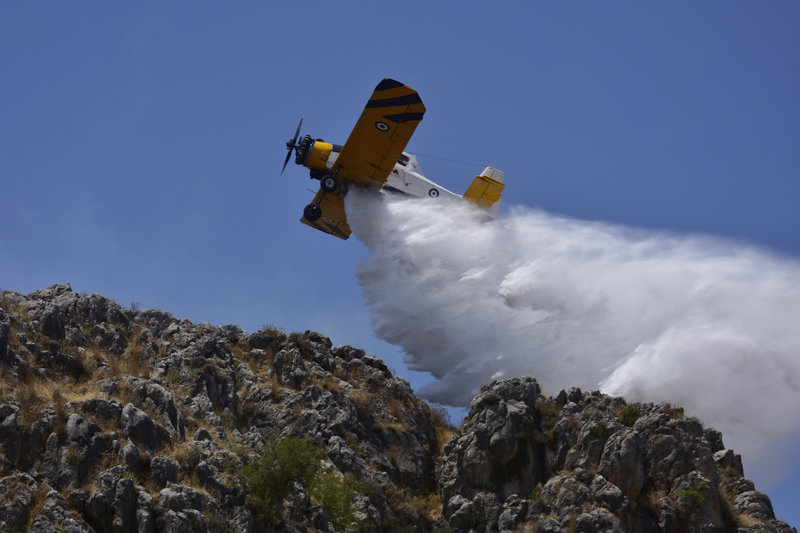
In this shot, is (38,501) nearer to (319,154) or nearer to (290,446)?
(290,446)

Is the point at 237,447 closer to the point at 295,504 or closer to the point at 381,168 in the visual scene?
the point at 295,504

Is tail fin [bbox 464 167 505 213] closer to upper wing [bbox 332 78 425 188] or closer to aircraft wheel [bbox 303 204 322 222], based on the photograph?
upper wing [bbox 332 78 425 188]

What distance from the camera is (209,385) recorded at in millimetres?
23922

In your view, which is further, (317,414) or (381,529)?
(317,414)

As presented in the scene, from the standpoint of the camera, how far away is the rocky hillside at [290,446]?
18766 mm

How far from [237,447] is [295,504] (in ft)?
7.36

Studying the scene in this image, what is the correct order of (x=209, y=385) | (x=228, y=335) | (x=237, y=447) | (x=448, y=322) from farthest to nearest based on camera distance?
(x=448, y=322) < (x=228, y=335) < (x=209, y=385) < (x=237, y=447)

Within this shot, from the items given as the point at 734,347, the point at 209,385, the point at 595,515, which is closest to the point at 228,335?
the point at 209,385

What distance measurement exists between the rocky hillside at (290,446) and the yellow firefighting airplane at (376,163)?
6992mm

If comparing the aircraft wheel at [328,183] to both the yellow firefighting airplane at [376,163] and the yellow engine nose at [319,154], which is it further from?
the yellow engine nose at [319,154]

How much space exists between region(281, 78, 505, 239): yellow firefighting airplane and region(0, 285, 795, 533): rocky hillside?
699cm

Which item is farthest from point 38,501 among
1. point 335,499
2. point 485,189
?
point 485,189

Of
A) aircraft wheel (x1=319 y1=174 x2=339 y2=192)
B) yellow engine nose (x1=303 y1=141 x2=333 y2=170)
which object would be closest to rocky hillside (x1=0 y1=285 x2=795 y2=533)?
aircraft wheel (x1=319 y1=174 x2=339 y2=192)

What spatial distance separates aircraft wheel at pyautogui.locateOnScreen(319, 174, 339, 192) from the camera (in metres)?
32.2
